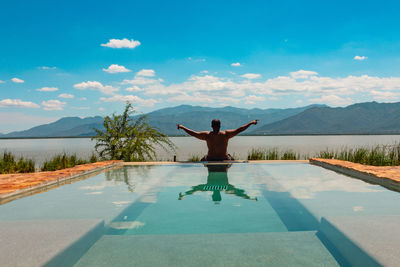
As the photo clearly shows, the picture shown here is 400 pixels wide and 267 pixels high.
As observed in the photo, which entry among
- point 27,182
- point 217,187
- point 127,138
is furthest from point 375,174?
point 127,138

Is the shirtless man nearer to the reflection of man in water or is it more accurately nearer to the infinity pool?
the reflection of man in water

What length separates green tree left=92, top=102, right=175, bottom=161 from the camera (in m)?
10.6

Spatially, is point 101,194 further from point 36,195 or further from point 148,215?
point 148,215

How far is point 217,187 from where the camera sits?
15.4ft

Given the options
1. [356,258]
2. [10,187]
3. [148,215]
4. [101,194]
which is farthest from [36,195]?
[356,258]

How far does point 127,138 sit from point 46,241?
9.13 metres

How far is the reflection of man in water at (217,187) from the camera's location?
4145 millimetres

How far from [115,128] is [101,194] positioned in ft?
23.4

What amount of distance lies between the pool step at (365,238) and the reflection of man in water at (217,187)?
→ 1.63 meters

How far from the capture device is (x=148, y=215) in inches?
127

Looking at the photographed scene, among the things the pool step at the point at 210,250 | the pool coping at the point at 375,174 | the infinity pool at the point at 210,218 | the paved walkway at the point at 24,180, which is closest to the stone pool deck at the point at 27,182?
the paved walkway at the point at 24,180

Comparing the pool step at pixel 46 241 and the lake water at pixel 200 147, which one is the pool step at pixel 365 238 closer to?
the pool step at pixel 46 241

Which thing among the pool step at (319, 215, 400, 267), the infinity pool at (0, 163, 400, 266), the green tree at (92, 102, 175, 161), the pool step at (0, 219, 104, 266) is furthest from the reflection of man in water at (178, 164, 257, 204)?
the green tree at (92, 102, 175, 161)

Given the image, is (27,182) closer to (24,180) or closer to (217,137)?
(24,180)
